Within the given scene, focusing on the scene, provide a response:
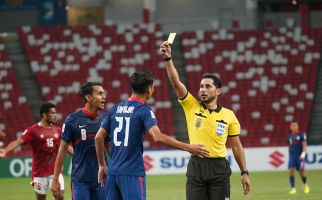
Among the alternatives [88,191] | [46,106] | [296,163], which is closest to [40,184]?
[46,106]

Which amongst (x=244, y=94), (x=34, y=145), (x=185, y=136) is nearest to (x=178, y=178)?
(x=185, y=136)

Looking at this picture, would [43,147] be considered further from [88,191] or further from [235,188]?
[235,188]

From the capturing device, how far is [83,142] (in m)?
11.3

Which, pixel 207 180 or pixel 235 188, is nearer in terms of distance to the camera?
pixel 207 180

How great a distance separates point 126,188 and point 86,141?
6.26ft

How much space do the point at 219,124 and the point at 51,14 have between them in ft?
108

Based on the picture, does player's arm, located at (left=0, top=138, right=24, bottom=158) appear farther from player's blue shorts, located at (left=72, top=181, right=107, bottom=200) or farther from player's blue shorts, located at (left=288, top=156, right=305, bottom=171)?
player's blue shorts, located at (left=288, top=156, right=305, bottom=171)

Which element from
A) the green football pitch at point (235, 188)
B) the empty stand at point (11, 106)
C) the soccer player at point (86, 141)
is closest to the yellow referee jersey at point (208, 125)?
the soccer player at point (86, 141)

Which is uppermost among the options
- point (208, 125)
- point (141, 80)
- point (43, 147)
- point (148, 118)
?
point (141, 80)

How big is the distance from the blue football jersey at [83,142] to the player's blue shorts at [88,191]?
69mm

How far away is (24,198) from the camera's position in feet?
70.8

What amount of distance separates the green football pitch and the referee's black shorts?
9.86 m

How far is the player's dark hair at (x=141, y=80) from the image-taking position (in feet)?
31.0

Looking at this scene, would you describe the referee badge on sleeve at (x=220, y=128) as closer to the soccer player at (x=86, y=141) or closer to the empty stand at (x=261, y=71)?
the soccer player at (x=86, y=141)
